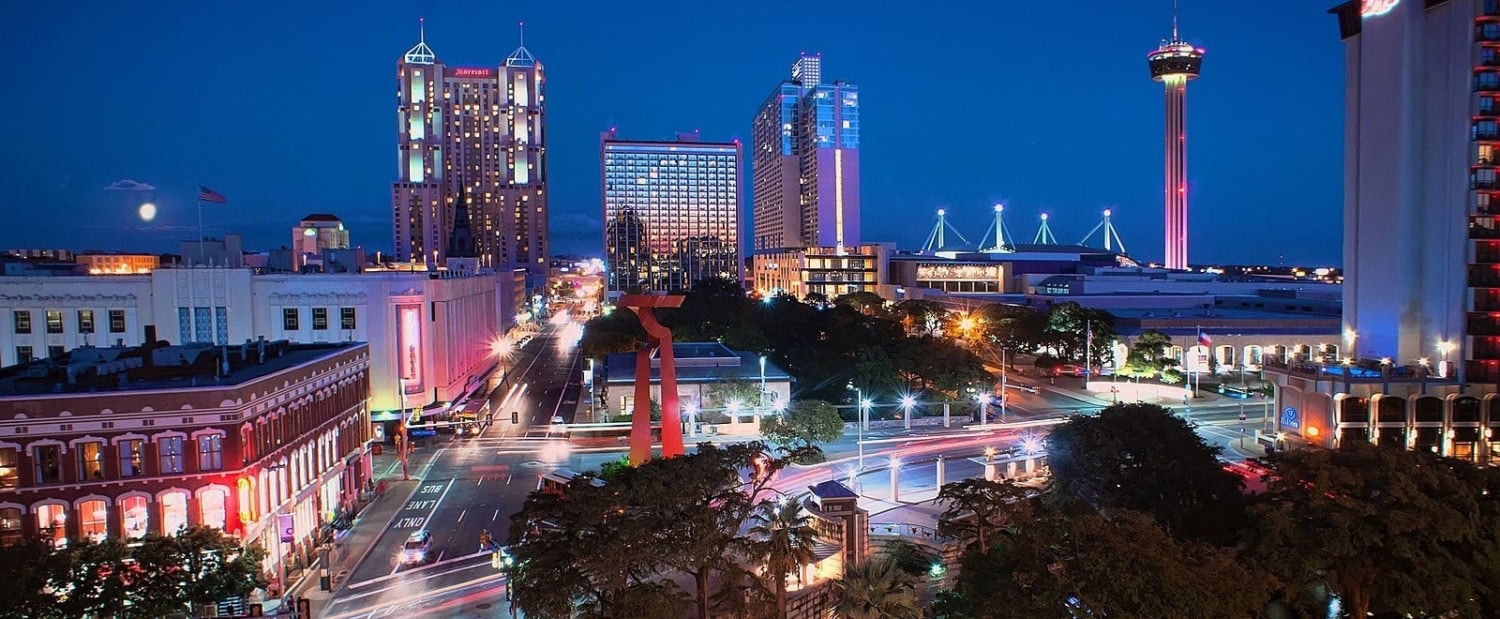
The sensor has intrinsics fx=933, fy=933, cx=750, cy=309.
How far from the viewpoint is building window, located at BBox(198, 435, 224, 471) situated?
115 feet

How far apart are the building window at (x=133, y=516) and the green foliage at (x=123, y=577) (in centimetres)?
472

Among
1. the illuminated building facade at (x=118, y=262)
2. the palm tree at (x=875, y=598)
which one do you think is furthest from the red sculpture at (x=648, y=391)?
the illuminated building facade at (x=118, y=262)

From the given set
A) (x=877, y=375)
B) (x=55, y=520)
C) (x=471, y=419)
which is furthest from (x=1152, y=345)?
(x=55, y=520)

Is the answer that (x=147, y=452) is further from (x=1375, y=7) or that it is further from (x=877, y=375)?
(x=1375, y=7)

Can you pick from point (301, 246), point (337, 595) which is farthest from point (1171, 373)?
point (301, 246)

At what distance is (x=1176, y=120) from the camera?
180 meters

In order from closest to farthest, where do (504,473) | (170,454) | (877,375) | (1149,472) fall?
(170,454)
(1149,472)
(504,473)
(877,375)

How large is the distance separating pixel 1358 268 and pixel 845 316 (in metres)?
56.7

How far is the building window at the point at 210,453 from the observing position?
3516 cm

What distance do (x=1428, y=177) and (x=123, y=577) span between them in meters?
70.7

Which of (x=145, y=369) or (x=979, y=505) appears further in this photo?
(x=145, y=369)

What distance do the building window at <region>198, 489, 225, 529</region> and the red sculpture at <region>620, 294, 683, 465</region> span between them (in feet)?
52.2

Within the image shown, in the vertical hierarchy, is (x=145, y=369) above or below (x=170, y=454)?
above

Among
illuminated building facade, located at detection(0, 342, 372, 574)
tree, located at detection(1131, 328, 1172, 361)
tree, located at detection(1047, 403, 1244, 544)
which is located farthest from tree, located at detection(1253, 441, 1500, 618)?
tree, located at detection(1131, 328, 1172, 361)
